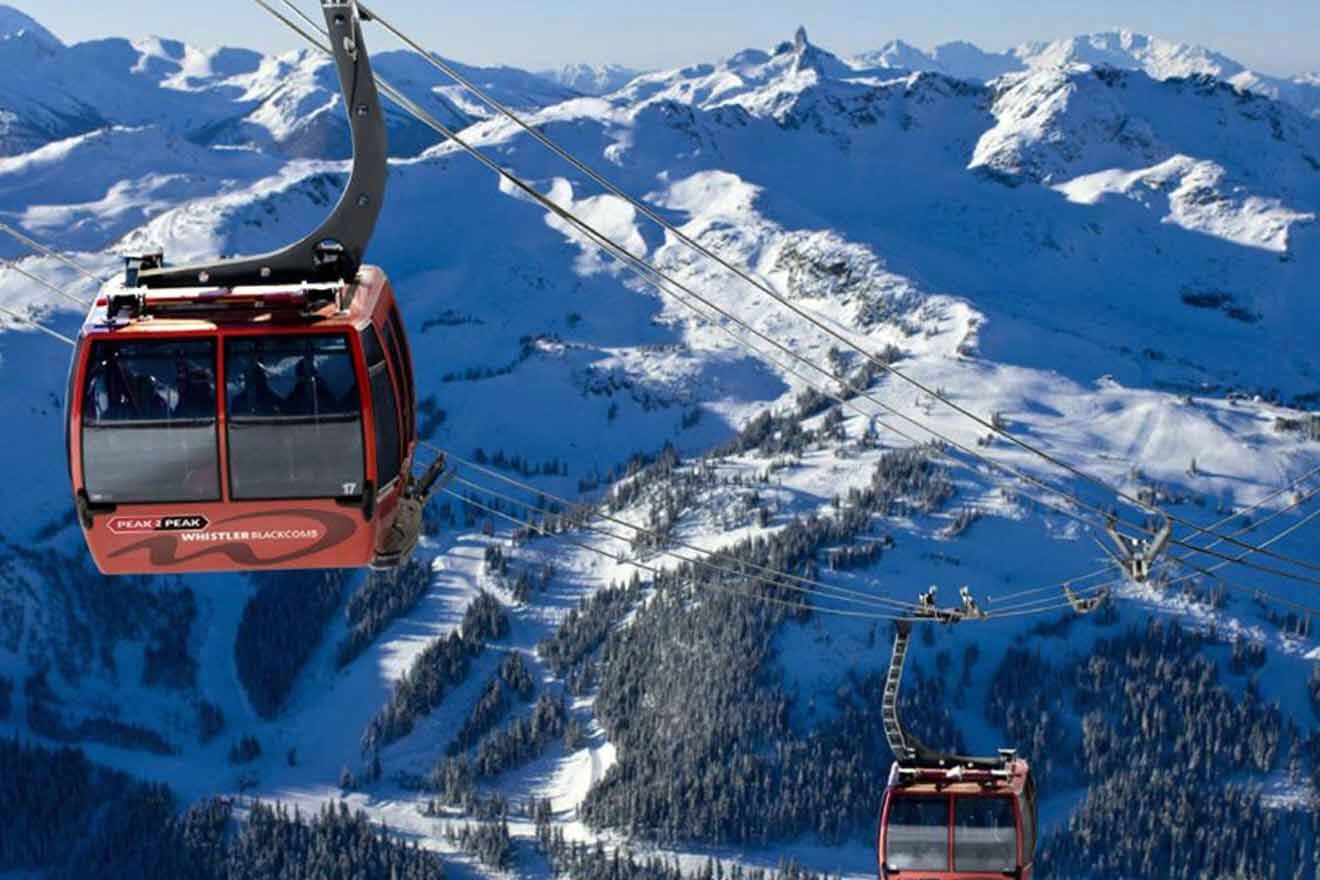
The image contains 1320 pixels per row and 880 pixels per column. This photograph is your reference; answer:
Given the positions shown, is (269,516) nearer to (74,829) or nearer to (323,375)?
(323,375)

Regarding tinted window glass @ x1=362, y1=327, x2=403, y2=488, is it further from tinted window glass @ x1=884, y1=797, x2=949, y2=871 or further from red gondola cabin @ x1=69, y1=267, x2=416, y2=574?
tinted window glass @ x1=884, y1=797, x2=949, y2=871

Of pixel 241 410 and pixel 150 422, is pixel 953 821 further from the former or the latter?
pixel 150 422

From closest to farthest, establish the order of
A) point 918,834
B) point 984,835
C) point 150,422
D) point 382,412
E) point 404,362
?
point 150,422, point 382,412, point 404,362, point 984,835, point 918,834

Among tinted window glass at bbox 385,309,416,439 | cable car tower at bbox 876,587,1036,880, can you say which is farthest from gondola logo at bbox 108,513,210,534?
cable car tower at bbox 876,587,1036,880

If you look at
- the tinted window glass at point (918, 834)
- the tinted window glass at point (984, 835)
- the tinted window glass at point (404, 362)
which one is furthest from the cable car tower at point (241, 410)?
the tinted window glass at point (984, 835)

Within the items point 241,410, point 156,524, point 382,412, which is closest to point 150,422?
point 241,410

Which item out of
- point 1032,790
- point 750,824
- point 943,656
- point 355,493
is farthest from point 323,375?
point 943,656
